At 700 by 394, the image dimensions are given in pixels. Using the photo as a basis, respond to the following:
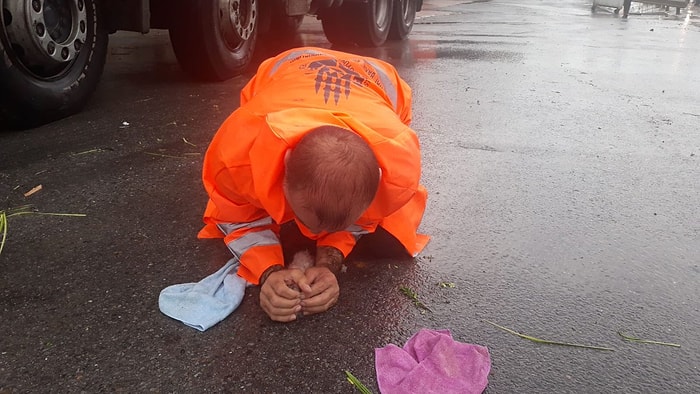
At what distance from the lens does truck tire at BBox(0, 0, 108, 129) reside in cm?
333

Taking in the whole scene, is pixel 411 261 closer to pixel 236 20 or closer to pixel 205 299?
pixel 205 299

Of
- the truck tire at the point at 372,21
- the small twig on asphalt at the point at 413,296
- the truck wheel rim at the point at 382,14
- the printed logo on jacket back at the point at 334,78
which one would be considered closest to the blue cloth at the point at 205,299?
the small twig on asphalt at the point at 413,296

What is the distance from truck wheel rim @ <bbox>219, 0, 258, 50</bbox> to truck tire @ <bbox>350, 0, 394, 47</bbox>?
267cm

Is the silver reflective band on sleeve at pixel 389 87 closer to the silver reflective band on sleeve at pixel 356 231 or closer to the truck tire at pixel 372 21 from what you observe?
the silver reflective band on sleeve at pixel 356 231

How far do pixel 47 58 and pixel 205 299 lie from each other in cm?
223

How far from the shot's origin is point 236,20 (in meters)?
4.98

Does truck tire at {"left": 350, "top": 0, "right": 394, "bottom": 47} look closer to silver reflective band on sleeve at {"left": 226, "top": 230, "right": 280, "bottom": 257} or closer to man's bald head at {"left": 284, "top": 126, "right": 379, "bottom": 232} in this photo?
silver reflective band on sleeve at {"left": 226, "top": 230, "right": 280, "bottom": 257}

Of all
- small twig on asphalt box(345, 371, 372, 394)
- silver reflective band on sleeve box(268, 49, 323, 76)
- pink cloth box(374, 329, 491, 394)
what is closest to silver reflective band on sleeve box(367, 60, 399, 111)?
silver reflective band on sleeve box(268, 49, 323, 76)

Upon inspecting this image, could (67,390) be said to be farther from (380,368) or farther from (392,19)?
(392,19)

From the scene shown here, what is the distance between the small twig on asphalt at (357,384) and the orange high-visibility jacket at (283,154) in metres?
0.52

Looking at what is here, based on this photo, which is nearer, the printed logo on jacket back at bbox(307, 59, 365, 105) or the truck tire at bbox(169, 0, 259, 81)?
the printed logo on jacket back at bbox(307, 59, 365, 105)

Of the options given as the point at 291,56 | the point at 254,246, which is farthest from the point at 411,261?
the point at 291,56

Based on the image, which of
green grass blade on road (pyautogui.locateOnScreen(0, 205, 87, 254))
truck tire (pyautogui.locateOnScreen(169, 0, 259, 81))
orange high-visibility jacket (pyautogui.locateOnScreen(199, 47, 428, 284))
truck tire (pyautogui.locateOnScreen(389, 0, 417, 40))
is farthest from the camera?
truck tire (pyautogui.locateOnScreen(389, 0, 417, 40))

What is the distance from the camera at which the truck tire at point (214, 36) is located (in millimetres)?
4656
